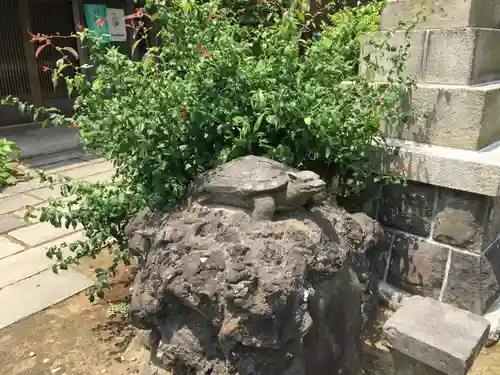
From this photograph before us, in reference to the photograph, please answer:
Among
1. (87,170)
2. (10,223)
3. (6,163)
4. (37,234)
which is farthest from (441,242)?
(6,163)

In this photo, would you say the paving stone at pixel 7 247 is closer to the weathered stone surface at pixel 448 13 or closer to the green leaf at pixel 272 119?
the green leaf at pixel 272 119

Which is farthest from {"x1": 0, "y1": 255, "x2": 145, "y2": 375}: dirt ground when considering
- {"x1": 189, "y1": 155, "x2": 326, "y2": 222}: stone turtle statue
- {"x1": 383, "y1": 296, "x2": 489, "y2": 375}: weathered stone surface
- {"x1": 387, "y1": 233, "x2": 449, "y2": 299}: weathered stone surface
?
{"x1": 387, "y1": 233, "x2": 449, "y2": 299}: weathered stone surface

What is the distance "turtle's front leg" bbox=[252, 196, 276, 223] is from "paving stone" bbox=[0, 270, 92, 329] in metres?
1.78

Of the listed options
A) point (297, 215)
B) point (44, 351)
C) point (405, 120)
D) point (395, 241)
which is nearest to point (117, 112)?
point (297, 215)

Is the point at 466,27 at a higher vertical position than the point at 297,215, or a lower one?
higher

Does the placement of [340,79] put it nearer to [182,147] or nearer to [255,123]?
[255,123]

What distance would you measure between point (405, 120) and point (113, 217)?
1.95m

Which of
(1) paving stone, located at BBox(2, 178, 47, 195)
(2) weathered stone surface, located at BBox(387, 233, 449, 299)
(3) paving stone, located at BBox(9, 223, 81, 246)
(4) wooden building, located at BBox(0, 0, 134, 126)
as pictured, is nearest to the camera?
(2) weathered stone surface, located at BBox(387, 233, 449, 299)

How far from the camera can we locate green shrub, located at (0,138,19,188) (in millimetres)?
5561

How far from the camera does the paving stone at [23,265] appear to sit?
11.1 feet

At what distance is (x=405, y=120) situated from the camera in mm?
2879

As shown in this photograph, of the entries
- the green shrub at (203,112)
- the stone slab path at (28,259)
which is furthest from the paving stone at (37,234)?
the green shrub at (203,112)

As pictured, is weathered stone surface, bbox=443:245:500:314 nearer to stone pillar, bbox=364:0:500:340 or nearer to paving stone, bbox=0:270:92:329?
stone pillar, bbox=364:0:500:340

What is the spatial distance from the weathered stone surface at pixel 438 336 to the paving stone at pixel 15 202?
13.7 ft
